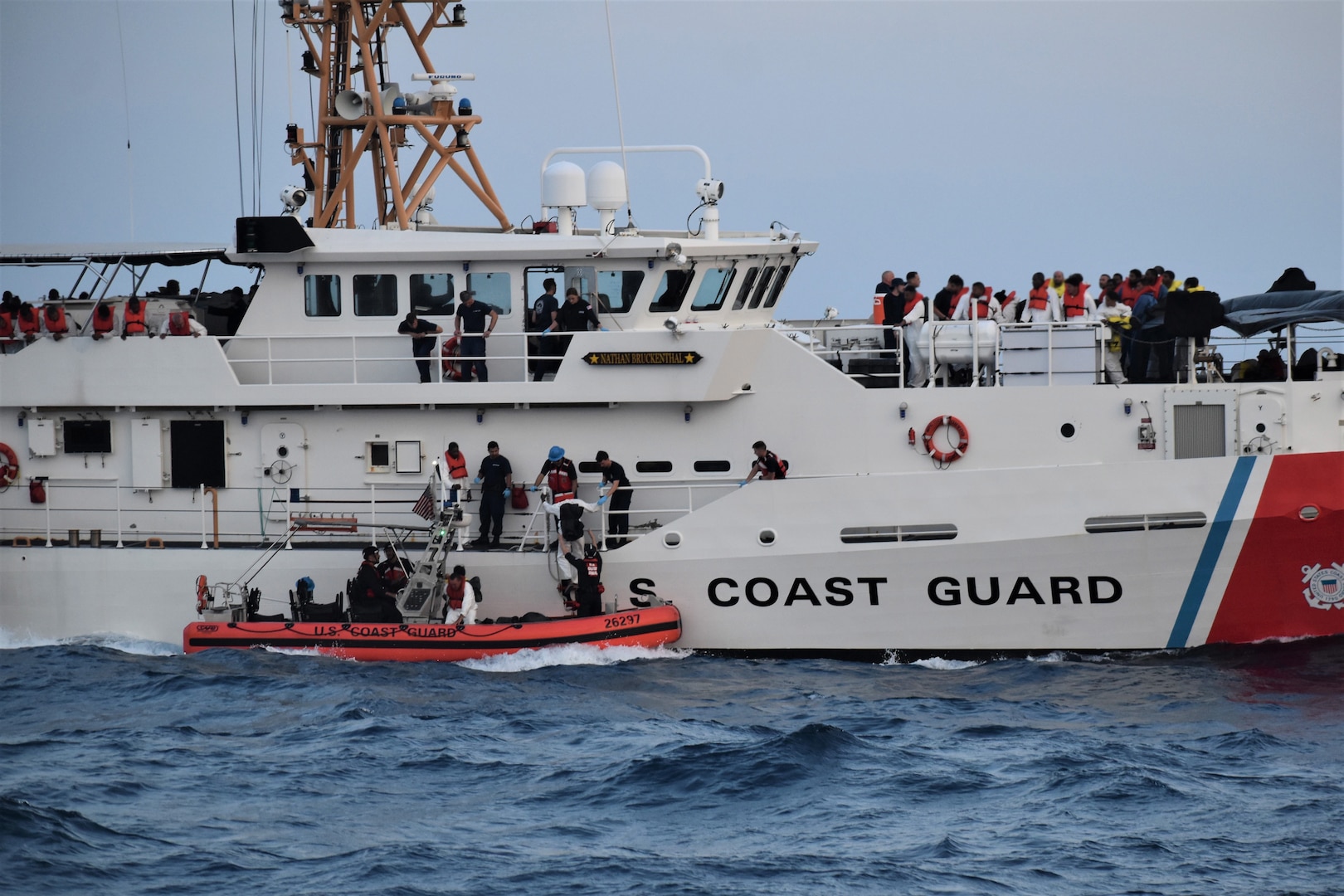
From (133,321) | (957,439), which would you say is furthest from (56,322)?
(957,439)

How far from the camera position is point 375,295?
1741 cm

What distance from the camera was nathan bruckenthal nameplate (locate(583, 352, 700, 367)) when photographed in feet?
53.2

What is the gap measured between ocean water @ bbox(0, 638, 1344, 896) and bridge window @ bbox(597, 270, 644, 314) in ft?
12.4

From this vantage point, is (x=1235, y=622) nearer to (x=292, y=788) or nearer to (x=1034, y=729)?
(x=1034, y=729)

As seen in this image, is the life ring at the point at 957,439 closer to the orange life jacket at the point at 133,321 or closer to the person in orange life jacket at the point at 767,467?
the person in orange life jacket at the point at 767,467

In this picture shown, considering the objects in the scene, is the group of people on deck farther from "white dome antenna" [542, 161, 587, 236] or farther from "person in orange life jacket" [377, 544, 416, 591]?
"person in orange life jacket" [377, 544, 416, 591]

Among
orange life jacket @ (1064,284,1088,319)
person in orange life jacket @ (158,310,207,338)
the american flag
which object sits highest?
person in orange life jacket @ (158,310,207,338)

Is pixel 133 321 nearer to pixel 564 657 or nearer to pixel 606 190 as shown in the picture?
pixel 606 190

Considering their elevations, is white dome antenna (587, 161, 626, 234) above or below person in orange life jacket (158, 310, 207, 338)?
above

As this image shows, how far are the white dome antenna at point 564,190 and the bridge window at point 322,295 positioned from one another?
250 centimetres

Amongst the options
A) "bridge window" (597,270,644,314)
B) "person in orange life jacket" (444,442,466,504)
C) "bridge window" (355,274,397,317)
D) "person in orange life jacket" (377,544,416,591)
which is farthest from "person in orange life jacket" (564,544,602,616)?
"bridge window" (355,274,397,317)

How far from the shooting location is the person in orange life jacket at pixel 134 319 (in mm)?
17672

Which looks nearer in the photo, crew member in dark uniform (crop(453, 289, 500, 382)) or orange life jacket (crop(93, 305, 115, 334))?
crew member in dark uniform (crop(453, 289, 500, 382))

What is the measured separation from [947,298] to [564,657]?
5857 millimetres
